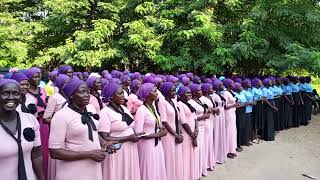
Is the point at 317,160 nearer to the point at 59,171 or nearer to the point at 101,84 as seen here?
the point at 101,84

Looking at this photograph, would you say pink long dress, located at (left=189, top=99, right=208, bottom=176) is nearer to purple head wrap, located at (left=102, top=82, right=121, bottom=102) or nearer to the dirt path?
the dirt path

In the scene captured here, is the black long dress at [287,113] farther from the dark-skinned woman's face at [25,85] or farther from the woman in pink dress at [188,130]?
the dark-skinned woman's face at [25,85]

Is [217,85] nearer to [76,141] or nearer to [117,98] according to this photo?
[117,98]

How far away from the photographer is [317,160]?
945cm

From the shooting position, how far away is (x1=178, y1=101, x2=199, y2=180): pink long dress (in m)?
6.76

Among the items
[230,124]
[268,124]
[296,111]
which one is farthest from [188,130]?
[296,111]

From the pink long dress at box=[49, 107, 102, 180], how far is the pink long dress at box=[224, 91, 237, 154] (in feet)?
18.0

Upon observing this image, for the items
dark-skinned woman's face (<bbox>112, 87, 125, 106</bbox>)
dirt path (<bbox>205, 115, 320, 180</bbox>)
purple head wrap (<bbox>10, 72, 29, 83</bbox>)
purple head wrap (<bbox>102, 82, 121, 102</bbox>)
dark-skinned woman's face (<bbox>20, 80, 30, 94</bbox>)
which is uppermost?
purple head wrap (<bbox>10, 72, 29, 83</bbox>)

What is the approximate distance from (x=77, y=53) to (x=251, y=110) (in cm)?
734

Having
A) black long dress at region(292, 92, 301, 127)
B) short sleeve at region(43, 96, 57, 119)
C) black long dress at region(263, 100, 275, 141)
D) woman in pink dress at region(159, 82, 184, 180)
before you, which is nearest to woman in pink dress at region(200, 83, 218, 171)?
woman in pink dress at region(159, 82, 184, 180)

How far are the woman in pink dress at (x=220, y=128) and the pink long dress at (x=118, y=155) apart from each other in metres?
3.74

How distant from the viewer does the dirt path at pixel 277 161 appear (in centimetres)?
806

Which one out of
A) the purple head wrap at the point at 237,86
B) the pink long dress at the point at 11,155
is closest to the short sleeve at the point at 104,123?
the pink long dress at the point at 11,155

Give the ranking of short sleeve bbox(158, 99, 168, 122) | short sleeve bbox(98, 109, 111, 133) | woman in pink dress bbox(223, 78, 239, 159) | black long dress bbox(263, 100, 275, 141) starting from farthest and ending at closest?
1. black long dress bbox(263, 100, 275, 141)
2. woman in pink dress bbox(223, 78, 239, 159)
3. short sleeve bbox(158, 99, 168, 122)
4. short sleeve bbox(98, 109, 111, 133)
